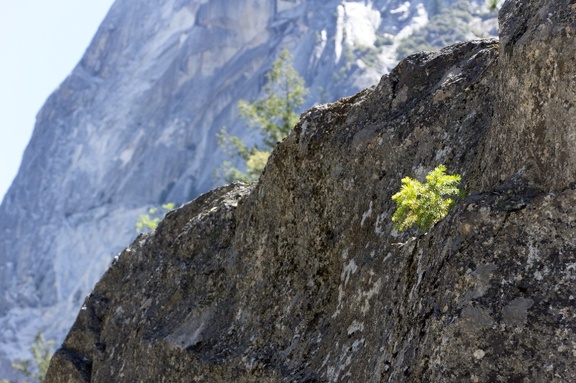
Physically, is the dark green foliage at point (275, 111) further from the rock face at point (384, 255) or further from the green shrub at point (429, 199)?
the green shrub at point (429, 199)

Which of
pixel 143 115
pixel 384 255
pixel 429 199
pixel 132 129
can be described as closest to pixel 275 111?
pixel 384 255

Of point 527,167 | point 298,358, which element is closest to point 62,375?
point 298,358

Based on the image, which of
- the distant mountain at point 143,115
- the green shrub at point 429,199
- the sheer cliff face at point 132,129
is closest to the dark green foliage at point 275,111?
the green shrub at point 429,199

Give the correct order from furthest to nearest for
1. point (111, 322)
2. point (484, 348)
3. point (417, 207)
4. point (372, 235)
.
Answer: point (111, 322) < point (372, 235) < point (417, 207) < point (484, 348)

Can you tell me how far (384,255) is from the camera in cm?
629

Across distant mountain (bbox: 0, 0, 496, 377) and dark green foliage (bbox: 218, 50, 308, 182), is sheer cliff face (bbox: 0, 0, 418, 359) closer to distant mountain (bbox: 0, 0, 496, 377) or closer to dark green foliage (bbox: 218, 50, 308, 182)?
distant mountain (bbox: 0, 0, 496, 377)

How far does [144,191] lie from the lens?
360 feet

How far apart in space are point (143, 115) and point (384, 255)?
11307 cm

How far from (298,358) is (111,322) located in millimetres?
3667

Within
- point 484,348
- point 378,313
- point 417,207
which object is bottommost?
point 484,348

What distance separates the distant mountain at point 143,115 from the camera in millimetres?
105562

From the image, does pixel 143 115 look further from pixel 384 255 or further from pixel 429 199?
pixel 429 199

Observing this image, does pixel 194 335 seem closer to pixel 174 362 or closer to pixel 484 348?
pixel 174 362

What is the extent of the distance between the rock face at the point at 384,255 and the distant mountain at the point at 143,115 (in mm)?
90992
